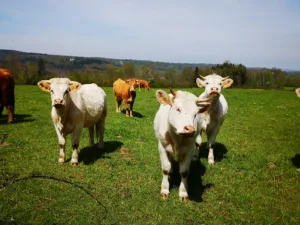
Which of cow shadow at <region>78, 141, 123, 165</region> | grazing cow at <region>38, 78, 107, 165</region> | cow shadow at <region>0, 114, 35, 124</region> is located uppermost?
grazing cow at <region>38, 78, 107, 165</region>

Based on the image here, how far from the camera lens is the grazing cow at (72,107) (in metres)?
7.14

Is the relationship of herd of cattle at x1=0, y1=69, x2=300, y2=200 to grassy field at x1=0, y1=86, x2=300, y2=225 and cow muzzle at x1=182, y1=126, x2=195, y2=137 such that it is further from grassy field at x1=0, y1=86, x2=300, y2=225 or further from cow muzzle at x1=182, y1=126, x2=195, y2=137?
grassy field at x1=0, y1=86, x2=300, y2=225

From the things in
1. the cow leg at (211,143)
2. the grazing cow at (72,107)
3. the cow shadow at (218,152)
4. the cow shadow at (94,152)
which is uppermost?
the grazing cow at (72,107)

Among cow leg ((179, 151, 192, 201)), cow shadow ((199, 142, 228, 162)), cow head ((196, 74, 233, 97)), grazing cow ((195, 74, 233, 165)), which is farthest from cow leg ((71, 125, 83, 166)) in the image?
cow shadow ((199, 142, 228, 162))

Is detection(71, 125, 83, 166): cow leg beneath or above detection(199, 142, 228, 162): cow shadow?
above

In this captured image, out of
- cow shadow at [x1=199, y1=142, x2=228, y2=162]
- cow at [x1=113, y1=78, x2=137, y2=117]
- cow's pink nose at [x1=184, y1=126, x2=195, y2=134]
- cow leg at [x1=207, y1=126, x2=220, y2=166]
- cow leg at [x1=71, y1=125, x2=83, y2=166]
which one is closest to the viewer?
cow's pink nose at [x1=184, y1=126, x2=195, y2=134]

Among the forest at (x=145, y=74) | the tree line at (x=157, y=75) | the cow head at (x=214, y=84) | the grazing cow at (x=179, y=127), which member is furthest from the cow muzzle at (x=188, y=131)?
the tree line at (x=157, y=75)

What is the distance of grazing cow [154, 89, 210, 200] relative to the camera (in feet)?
16.7

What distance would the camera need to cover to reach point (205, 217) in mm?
5387

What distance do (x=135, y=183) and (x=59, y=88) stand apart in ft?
10.5

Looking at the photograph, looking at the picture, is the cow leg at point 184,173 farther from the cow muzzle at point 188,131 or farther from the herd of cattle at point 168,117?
the cow muzzle at point 188,131

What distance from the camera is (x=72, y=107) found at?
7891 mm

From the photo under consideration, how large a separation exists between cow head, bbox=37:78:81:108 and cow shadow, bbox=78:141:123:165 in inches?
85.2

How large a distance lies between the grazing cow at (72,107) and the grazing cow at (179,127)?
2665 mm
